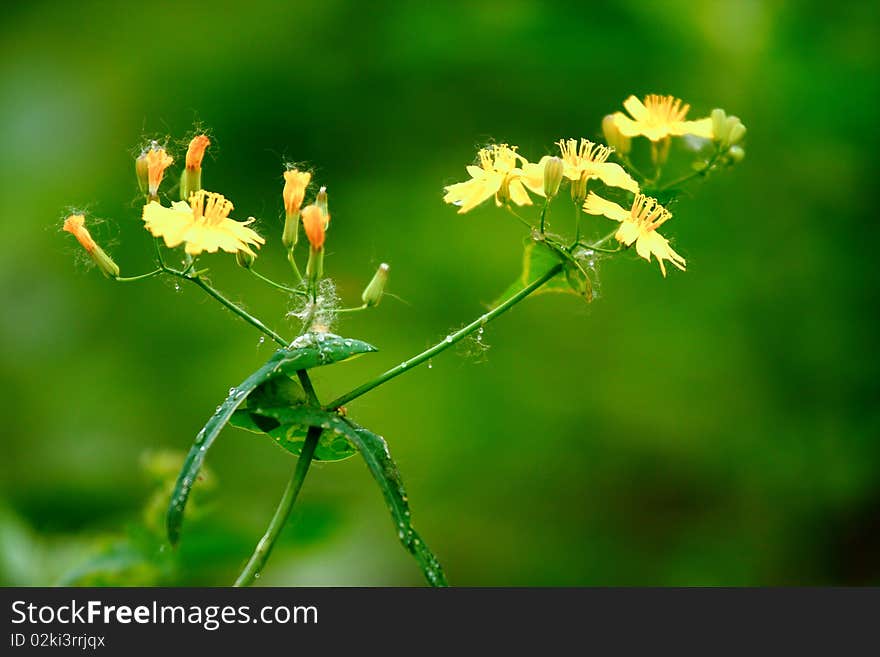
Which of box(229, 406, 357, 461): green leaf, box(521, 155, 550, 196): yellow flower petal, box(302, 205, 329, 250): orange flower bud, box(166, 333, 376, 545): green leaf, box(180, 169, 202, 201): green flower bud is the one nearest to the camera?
box(166, 333, 376, 545): green leaf

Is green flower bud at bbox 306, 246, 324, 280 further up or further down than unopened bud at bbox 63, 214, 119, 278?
further down

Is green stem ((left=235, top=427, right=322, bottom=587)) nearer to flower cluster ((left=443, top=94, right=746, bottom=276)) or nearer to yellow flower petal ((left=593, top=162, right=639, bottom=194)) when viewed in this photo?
flower cluster ((left=443, top=94, right=746, bottom=276))

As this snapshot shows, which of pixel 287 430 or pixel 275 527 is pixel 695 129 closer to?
pixel 287 430

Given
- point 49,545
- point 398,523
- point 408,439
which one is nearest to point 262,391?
point 398,523

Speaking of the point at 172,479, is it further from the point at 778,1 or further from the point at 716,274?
the point at 778,1

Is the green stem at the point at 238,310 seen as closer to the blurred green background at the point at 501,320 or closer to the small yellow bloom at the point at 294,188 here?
the small yellow bloom at the point at 294,188

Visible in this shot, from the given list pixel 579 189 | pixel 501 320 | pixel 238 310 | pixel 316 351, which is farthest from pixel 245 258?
pixel 501 320

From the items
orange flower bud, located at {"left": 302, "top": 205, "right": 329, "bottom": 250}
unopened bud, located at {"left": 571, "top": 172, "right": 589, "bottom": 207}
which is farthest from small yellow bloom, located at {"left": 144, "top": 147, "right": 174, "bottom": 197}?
unopened bud, located at {"left": 571, "top": 172, "right": 589, "bottom": 207}
